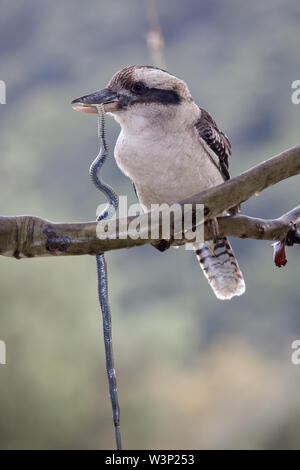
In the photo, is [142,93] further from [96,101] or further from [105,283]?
[105,283]

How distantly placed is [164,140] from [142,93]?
0.37ft

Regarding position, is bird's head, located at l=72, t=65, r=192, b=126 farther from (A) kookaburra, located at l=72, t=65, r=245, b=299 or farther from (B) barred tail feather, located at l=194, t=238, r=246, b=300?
(B) barred tail feather, located at l=194, t=238, r=246, b=300

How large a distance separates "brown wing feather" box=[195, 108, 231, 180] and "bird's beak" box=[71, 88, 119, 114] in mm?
335

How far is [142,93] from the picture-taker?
3.69ft

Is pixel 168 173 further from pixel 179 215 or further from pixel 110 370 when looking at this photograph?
pixel 110 370

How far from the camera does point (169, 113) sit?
1191 millimetres

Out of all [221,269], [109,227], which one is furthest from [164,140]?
[109,227]

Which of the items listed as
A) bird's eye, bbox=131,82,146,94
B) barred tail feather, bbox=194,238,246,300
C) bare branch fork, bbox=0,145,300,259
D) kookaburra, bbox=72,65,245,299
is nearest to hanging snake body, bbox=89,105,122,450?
bare branch fork, bbox=0,145,300,259

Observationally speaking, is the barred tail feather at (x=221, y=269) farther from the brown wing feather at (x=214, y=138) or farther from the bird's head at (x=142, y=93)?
the bird's head at (x=142, y=93)

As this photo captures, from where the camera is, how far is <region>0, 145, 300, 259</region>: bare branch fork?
75 cm

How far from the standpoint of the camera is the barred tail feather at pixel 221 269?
4.37 ft

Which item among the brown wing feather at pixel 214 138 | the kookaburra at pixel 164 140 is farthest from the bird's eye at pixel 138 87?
the brown wing feather at pixel 214 138

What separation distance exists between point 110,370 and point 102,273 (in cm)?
10
